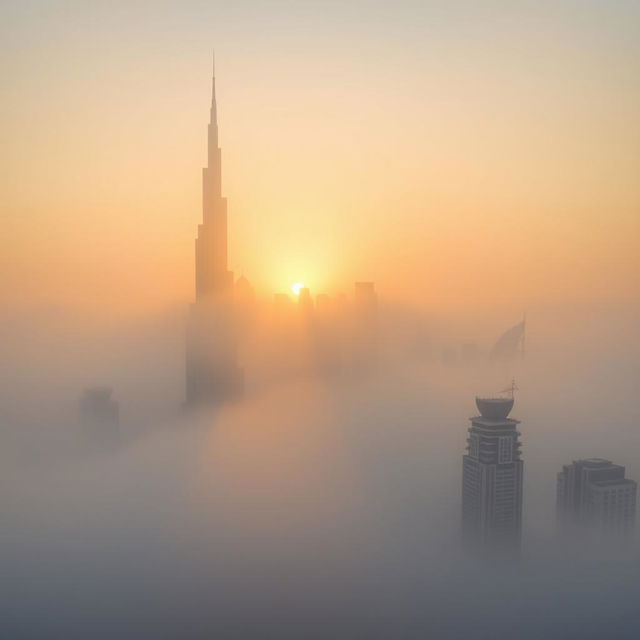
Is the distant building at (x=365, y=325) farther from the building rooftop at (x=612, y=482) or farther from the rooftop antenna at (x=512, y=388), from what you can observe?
the building rooftop at (x=612, y=482)

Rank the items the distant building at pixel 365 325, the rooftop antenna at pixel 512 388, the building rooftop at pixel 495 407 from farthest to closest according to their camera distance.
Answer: the building rooftop at pixel 495 407, the rooftop antenna at pixel 512 388, the distant building at pixel 365 325

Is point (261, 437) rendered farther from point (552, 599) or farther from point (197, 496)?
point (552, 599)

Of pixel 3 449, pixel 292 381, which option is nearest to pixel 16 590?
pixel 3 449

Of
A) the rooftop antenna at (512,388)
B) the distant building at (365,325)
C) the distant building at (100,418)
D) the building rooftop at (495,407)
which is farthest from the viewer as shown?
the building rooftop at (495,407)

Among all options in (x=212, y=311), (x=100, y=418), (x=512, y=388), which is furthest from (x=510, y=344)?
(x=100, y=418)

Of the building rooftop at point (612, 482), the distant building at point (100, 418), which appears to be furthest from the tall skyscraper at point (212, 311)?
the building rooftop at point (612, 482)

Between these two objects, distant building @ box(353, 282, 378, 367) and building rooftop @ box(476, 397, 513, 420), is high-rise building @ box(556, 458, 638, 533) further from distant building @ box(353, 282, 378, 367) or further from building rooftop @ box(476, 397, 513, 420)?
distant building @ box(353, 282, 378, 367)

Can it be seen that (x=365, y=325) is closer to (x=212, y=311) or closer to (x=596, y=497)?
(x=212, y=311)
